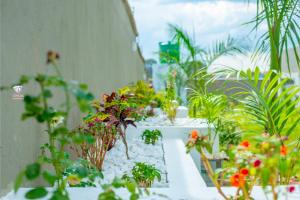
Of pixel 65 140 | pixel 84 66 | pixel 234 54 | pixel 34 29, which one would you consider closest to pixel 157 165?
pixel 84 66

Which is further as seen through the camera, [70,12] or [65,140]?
[70,12]

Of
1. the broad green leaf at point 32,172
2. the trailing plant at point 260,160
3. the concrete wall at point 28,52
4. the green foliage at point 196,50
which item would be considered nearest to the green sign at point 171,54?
the green foliage at point 196,50

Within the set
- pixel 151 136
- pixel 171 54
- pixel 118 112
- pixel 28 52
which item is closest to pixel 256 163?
pixel 28 52

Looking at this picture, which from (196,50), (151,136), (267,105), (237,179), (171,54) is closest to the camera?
(237,179)

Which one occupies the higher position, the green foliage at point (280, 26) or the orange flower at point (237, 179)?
the green foliage at point (280, 26)

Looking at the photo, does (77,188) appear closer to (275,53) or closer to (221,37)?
(275,53)

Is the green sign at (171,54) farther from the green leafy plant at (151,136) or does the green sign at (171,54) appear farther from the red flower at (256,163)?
the red flower at (256,163)

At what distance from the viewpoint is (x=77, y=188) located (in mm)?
2484

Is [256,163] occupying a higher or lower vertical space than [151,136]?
higher

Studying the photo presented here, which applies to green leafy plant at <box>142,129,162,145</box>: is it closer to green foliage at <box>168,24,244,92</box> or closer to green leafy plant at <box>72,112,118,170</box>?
green leafy plant at <box>72,112,118,170</box>

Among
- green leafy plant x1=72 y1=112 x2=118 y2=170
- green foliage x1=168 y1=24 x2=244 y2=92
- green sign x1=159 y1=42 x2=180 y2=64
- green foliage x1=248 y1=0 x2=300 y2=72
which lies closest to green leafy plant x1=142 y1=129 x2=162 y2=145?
green leafy plant x1=72 y1=112 x2=118 y2=170

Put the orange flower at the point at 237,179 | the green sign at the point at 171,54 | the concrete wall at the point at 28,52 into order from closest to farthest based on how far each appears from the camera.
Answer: the orange flower at the point at 237,179 < the concrete wall at the point at 28,52 < the green sign at the point at 171,54

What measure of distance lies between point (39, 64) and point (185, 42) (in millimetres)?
6273

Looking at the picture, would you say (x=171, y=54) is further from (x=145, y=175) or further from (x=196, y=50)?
(x=145, y=175)
